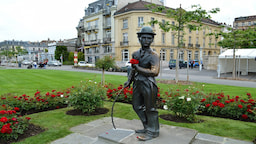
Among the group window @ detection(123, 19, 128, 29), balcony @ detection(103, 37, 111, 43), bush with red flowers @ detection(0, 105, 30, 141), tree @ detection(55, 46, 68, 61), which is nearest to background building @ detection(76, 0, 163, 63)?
balcony @ detection(103, 37, 111, 43)

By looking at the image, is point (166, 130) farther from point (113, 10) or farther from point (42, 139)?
point (113, 10)

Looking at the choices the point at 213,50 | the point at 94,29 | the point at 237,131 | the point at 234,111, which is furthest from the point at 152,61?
the point at 213,50

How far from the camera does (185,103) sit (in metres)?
5.52

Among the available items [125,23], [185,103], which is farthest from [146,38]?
[125,23]

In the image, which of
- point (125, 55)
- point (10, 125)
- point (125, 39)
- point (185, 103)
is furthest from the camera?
point (125, 55)

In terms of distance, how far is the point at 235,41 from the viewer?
17328mm

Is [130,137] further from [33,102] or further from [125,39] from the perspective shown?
[125,39]

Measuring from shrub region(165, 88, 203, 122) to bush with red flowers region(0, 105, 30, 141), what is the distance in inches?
162

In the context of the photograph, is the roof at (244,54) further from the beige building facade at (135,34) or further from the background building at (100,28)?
the background building at (100,28)

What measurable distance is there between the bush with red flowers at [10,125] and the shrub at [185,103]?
162 inches

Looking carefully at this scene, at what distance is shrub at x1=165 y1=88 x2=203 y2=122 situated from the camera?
5504 mm

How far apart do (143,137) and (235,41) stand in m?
17.0

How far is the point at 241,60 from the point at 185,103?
22404mm

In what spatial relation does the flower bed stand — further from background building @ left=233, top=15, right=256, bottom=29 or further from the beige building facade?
background building @ left=233, top=15, right=256, bottom=29
